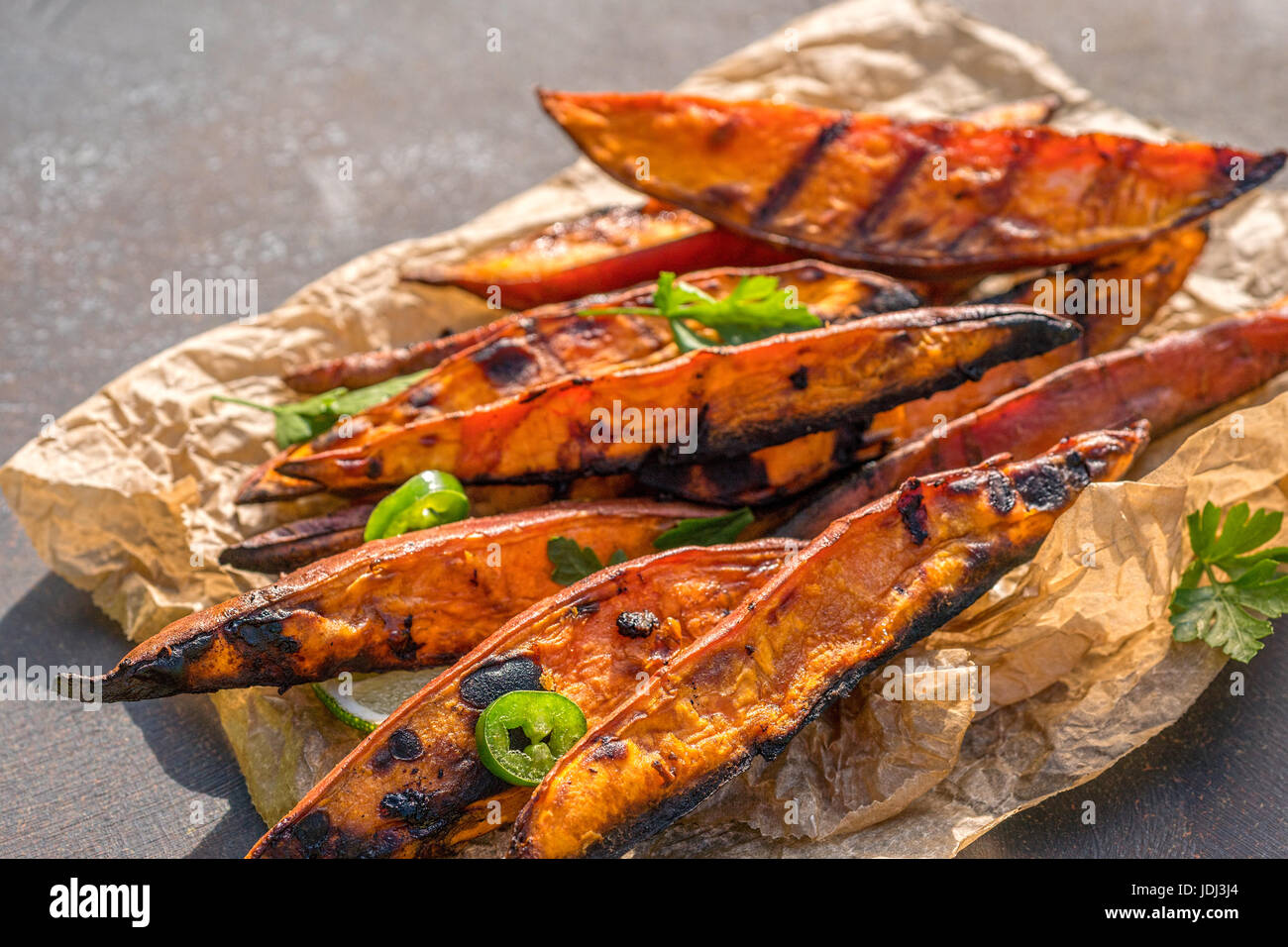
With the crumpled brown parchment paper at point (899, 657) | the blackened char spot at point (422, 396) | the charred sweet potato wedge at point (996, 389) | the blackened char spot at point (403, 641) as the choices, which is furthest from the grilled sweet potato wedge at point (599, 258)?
the blackened char spot at point (403, 641)

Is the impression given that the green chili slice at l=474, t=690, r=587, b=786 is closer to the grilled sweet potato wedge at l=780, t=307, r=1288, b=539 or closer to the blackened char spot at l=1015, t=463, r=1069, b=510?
the grilled sweet potato wedge at l=780, t=307, r=1288, b=539

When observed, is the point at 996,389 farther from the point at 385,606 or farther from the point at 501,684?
the point at 385,606

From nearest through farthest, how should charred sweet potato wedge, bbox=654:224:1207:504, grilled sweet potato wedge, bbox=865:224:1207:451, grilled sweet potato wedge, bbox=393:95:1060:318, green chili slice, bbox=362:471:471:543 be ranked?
green chili slice, bbox=362:471:471:543 → charred sweet potato wedge, bbox=654:224:1207:504 → grilled sweet potato wedge, bbox=865:224:1207:451 → grilled sweet potato wedge, bbox=393:95:1060:318

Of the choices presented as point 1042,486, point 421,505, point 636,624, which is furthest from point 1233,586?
point 421,505

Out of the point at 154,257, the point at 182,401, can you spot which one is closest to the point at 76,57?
the point at 154,257

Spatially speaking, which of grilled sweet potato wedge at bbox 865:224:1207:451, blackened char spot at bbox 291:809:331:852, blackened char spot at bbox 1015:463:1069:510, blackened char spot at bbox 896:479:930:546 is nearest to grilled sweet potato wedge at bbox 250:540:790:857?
blackened char spot at bbox 291:809:331:852

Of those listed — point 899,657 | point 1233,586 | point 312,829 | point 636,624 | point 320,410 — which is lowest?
point 312,829
